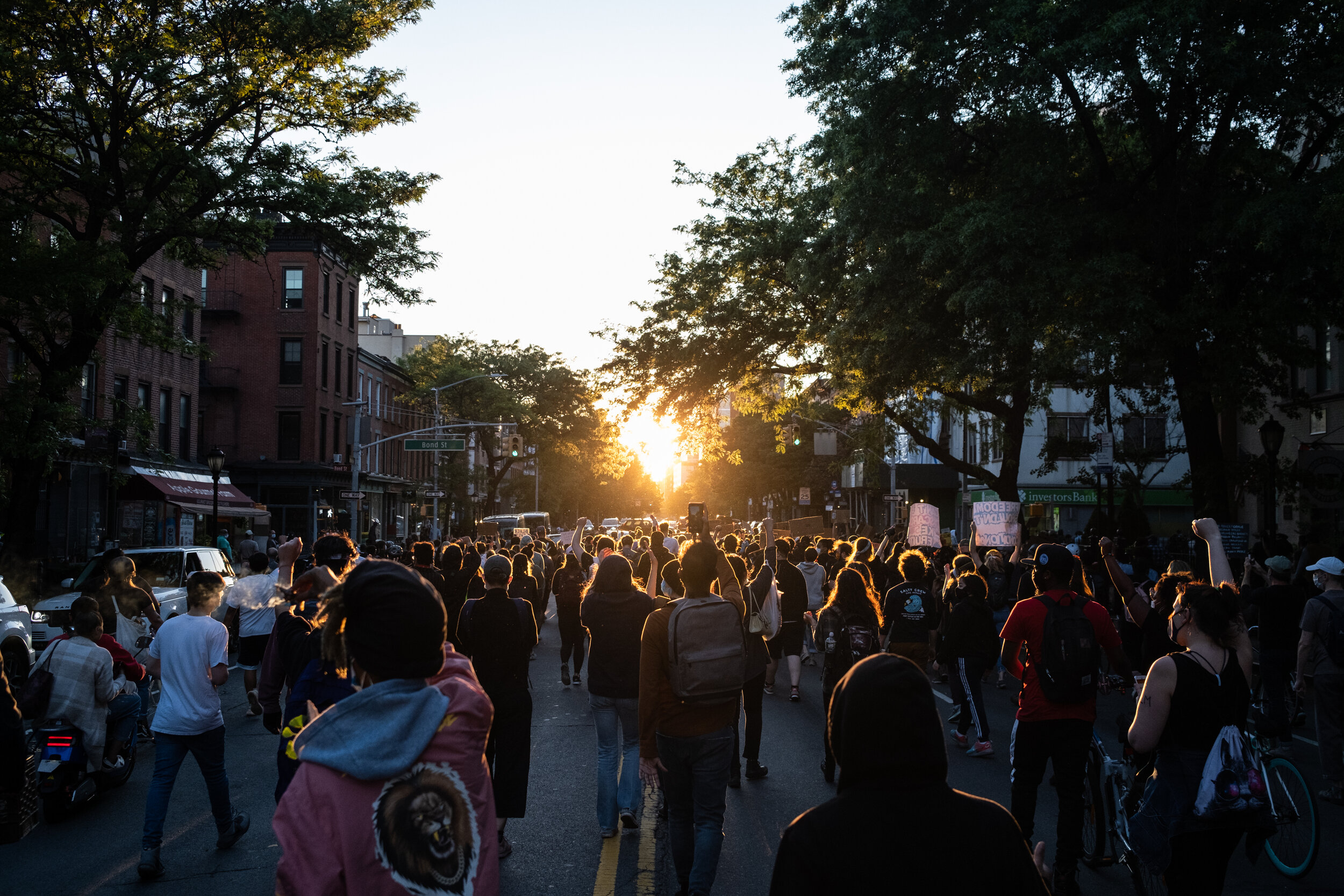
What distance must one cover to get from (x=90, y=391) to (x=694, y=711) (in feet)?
104

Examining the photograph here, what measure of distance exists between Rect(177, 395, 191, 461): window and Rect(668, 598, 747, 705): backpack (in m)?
38.0

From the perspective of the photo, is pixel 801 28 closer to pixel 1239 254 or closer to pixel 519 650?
pixel 1239 254

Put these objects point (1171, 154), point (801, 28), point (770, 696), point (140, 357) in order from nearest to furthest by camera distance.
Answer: point (770, 696) → point (1171, 154) → point (801, 28) → point (140, 357)

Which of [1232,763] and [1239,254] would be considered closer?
[1232,763]

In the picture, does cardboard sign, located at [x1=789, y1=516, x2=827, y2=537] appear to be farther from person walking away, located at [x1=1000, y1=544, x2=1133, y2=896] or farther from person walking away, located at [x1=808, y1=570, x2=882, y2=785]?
person walking away, located at [x1=1000, y1=544, x2=1133, y2=896]

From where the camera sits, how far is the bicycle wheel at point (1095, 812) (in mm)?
6617

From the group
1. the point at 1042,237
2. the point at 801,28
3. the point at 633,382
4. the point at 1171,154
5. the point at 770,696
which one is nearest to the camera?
the point at 770,696

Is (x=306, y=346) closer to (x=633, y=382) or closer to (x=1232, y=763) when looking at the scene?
(x=633, y=382)

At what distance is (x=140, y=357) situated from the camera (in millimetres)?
35875

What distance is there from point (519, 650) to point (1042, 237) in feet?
42.0

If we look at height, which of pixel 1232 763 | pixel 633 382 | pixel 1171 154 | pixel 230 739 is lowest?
pixel 230 739

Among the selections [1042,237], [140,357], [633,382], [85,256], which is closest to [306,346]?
[140,357]

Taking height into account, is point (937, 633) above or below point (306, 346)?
below

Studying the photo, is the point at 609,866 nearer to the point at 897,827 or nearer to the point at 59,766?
the point at 59,766
